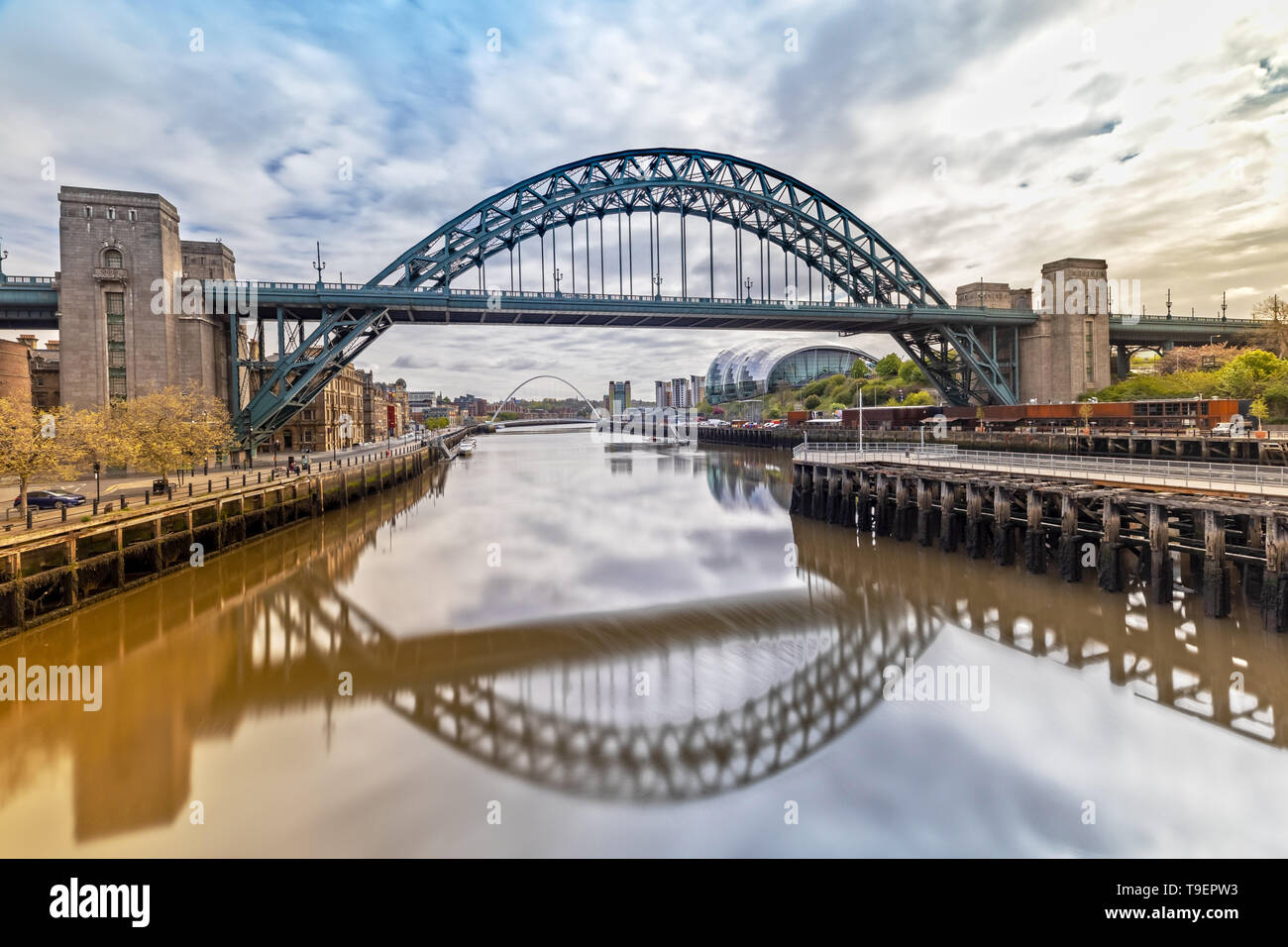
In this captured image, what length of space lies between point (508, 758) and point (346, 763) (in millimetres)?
2294

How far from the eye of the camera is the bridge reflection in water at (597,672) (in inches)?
374

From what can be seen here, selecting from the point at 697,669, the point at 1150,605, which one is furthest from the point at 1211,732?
the point at 697,669

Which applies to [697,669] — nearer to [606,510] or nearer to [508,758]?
[508,758]

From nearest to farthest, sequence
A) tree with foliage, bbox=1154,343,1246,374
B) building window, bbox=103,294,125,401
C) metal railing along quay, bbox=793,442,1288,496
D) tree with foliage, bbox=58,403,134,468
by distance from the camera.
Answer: metal railing along quay, bbox=793,442,1288,496 < tree with foliage, bbox=58,403,134,468 < building window, bbox=103,294,125,401 < tree with foliage, bbox=1154,343,1246,374

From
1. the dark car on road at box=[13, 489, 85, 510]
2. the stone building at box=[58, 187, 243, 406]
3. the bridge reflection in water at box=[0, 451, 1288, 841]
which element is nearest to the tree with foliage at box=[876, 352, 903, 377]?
the bridge reflection in water at box=[0, 451, 1288, 841]

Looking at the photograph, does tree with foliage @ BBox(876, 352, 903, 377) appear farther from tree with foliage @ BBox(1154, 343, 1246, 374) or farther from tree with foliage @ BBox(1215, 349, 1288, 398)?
tree with foliage @ BBox(1215, 349, 1288, 398)

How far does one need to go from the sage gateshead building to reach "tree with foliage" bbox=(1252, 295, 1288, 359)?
7569 centimetres

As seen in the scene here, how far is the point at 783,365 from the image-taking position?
457ft

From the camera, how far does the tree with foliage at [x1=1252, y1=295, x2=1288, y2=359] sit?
48.6m

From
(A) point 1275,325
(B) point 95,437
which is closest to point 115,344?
(B) point 95,437

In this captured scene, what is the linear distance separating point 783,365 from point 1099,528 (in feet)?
411

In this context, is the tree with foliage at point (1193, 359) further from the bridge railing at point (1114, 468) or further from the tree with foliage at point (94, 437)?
the tree with foliage at point (94, 437)

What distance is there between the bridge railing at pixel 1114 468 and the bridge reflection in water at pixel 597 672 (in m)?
4.53

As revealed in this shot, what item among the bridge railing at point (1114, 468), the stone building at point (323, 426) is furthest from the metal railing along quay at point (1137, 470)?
the stone building at point (323, 426)
